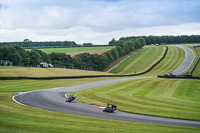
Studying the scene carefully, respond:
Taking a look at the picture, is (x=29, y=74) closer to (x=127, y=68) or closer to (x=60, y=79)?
(x=60, y=79)

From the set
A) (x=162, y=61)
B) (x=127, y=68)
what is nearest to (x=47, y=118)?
(x=127, y=68)

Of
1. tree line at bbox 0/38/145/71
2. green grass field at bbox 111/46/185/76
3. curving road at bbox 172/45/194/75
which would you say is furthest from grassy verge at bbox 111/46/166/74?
curving road at bbox 172/45/194/75

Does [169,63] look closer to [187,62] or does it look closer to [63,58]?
[187,62]

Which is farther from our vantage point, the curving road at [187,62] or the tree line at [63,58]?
the curving road at [187,62]

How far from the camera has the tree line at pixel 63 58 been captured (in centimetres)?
10631

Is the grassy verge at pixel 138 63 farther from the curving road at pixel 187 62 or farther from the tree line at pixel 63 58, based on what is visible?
the curving road at pixel 187 62

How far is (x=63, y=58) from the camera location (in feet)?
424

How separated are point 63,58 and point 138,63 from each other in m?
36.8

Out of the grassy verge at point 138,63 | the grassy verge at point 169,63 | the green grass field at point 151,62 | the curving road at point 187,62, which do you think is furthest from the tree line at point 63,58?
the curving road at point 187,62

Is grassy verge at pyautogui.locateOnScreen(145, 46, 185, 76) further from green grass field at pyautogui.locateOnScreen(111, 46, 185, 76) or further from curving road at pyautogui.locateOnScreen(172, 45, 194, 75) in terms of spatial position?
curving road at pyautogui.locateOnScreen(172, 45, 194, 75)

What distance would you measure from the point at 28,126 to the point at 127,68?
118 meters

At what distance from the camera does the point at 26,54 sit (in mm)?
112062

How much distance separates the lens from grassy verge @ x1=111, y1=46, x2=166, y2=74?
13073cm

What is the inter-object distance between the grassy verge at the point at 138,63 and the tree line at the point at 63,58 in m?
7.30
